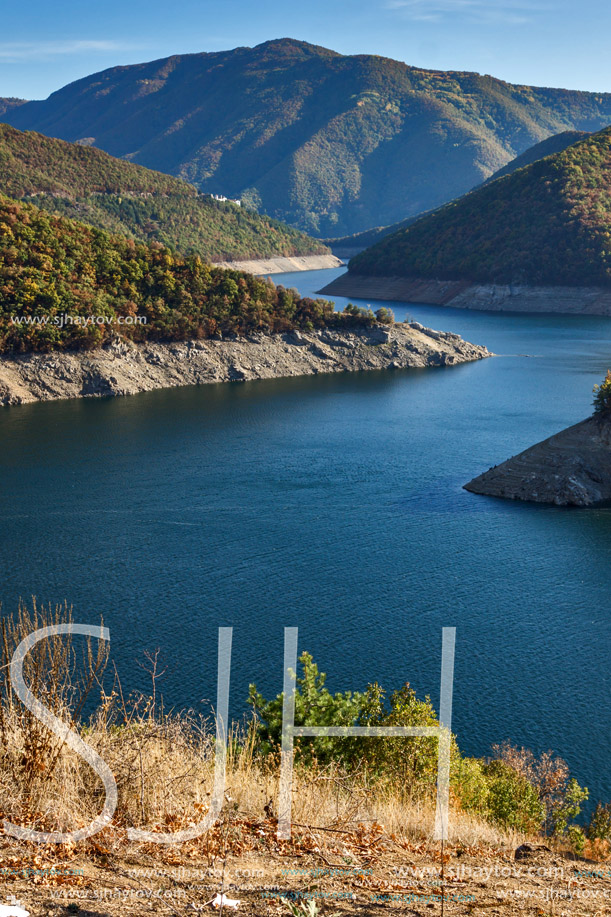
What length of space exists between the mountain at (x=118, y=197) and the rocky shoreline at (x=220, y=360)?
4724 centimetres

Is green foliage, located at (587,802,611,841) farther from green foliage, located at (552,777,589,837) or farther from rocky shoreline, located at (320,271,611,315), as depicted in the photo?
rocky shoreline, located at (320,271,611,315)

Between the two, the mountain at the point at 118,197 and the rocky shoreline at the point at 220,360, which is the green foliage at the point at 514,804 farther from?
the mountain at the point at 118,197

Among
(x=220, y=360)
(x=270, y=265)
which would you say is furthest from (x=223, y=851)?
(x=270, y=265)

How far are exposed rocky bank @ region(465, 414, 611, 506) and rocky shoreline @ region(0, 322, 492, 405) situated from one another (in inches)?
1522

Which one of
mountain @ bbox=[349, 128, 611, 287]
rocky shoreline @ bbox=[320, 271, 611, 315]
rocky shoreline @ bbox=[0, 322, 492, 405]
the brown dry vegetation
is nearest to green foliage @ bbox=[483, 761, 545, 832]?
the brown dry vegetation

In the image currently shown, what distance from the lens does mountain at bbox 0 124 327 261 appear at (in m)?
119

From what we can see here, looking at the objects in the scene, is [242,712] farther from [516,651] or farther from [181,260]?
[181,260]

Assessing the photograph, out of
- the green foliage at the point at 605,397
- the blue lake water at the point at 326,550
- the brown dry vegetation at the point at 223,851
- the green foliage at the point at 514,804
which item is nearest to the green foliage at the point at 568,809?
the green foliage at the point at 514,804

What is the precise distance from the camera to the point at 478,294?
139 m

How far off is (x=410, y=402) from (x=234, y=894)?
65.4 meters

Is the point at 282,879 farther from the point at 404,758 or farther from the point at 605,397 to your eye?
the point at 605,397

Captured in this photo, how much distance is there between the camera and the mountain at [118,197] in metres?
119

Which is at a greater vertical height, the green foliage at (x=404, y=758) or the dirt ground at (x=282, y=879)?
the dirt ground at (x=282, y=879)

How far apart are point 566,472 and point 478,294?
99618mm
